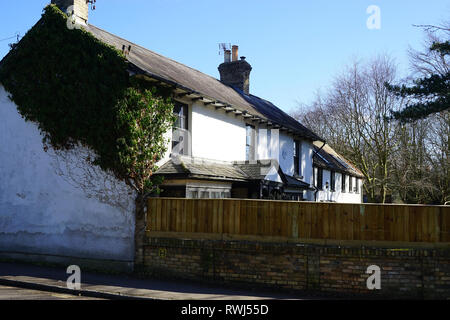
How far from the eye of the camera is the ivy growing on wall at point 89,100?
11.9m

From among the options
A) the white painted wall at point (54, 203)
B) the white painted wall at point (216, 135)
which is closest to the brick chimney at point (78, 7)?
the white painted wall at point (54, 203)

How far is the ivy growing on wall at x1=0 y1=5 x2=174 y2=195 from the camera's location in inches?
470

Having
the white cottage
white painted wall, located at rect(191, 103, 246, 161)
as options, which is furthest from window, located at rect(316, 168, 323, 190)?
white painted wall, located at rect(191, 103, 246, 161)

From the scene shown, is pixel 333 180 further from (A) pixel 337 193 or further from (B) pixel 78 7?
(B) pixel 78 7

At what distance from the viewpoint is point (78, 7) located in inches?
558

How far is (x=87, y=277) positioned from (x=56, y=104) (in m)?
5.49

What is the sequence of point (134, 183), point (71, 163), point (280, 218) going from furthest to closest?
point (71, 163)
point (134, 183)
point (280, 218)

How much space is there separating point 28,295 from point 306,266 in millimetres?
6189

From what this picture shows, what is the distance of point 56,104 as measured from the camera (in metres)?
13.1

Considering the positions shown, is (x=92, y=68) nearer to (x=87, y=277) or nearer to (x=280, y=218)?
(x=87, y=277)

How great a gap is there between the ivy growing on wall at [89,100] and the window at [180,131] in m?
0.80

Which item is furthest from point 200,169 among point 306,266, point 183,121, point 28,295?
point 28,295

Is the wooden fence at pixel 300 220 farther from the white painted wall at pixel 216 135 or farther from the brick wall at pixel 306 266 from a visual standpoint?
the white painted wall at pixel 216 135
